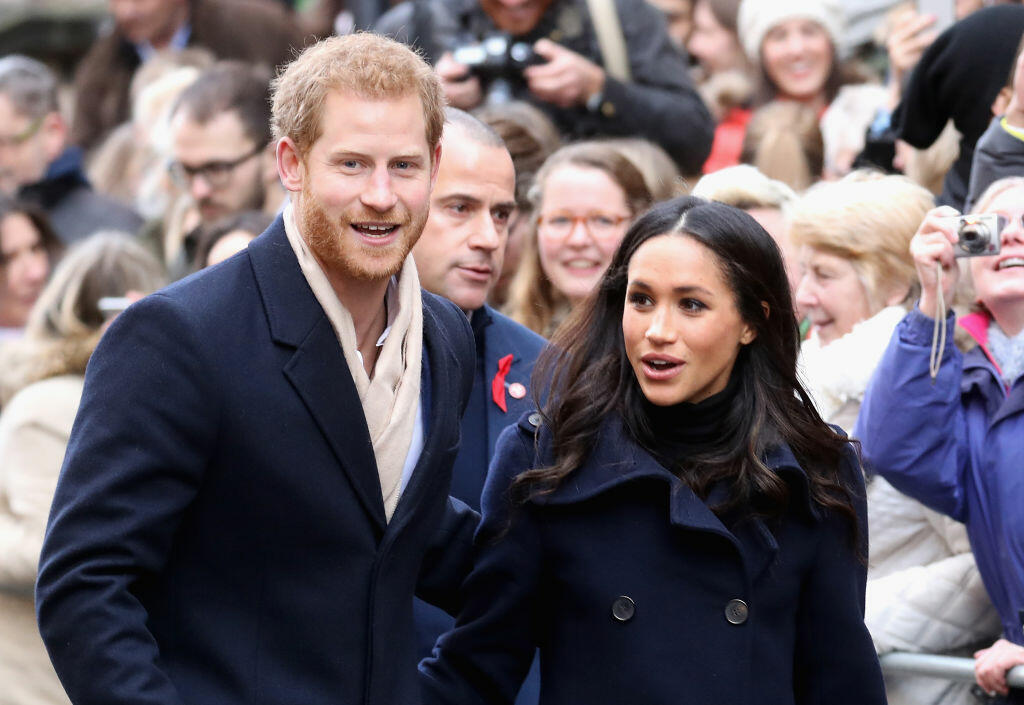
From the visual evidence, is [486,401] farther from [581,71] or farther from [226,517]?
[581,71]

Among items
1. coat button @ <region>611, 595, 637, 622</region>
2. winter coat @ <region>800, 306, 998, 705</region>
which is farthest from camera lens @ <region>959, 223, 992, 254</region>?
coat button @ <region>611, 595, 637, 622</region>

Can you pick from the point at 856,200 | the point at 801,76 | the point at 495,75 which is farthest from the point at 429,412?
the point at 801,76

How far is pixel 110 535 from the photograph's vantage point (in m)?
2.84

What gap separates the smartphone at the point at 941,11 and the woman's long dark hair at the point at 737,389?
3.52 meters

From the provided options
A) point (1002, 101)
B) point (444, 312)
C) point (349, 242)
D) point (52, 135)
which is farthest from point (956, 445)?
point (52, 135)

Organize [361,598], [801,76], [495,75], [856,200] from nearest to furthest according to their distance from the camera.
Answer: [361,598]
[856,200]
[495,75]
[801,76]

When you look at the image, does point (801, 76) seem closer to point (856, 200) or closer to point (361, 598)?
point (856, 200)

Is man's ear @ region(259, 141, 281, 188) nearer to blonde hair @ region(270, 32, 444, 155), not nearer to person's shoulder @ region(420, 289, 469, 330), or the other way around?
person's shoulder @ region(420, 289, 469, 330)

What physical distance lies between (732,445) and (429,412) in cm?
64

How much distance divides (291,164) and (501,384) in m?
1.24

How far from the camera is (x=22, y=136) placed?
332 inches

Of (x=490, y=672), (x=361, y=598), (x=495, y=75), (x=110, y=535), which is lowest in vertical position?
(x=490, y=672)

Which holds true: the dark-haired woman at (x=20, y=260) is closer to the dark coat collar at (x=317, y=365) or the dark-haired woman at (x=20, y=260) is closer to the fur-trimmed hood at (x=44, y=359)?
the fur-trimmed hood at (x=44, y=359)

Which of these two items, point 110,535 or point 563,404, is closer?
point 110,535
